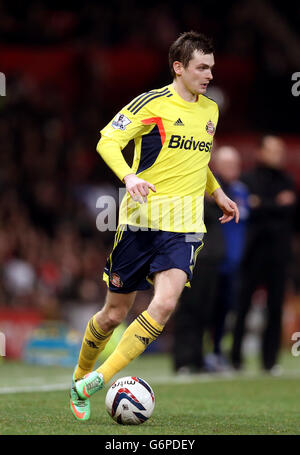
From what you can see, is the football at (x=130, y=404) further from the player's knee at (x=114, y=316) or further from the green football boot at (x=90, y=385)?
the player's knee at (x=114, y=316)

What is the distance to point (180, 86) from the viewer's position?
6.34m

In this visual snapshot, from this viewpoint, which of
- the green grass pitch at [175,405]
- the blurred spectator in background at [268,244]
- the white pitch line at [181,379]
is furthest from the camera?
the blurred spectator in background at [268,244]

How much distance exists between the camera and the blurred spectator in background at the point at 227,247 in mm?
10641

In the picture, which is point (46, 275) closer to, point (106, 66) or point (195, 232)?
point (106, 66)

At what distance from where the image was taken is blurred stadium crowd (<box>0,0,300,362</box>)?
15695 mm

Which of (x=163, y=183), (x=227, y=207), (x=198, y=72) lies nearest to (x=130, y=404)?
(x=163, y=183)

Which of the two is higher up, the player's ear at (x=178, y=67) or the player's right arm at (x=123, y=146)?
the player's ear at (x=178, y=67)

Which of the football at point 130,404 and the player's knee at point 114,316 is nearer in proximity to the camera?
the football at point 130,404

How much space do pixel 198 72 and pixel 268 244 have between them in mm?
4962

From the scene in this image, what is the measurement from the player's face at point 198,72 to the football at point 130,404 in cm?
199

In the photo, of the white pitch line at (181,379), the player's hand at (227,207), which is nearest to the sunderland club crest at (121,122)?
the player's hand at (227,207)

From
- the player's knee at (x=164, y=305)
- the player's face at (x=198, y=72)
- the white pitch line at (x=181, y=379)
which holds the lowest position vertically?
the white pitch line at (x=181, y=379)

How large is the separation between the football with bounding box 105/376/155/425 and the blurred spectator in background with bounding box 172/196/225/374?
4284mm

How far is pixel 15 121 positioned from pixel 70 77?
1.68 meters
